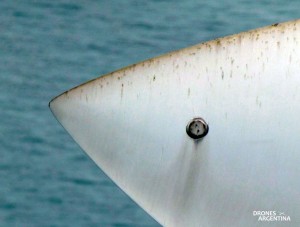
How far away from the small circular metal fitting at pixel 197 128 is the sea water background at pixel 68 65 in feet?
4.55

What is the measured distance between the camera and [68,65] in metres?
4.78

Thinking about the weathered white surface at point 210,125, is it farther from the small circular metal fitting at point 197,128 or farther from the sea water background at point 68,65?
the sea water background at point 68,65

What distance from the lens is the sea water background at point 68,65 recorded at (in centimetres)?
400

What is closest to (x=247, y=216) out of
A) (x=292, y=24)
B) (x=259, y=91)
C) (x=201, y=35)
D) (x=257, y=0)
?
(x=259, y=91)

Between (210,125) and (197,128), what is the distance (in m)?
0.03

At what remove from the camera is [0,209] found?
397 cm

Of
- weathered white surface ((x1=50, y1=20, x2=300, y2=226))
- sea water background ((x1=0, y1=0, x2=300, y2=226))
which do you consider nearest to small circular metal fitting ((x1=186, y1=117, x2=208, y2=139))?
weathered white surface ((x1=50, y1=20, x2=300, y2=226))

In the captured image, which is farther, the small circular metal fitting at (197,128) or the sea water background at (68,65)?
the sea water background at (68,65)

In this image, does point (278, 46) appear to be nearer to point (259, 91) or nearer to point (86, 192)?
point (259, 91)

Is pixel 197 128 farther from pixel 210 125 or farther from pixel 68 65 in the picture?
pixel 68 65

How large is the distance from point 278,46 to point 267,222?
391 mm

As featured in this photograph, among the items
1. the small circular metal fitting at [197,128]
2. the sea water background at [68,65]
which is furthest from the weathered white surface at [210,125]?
the sea water background at [68,65]

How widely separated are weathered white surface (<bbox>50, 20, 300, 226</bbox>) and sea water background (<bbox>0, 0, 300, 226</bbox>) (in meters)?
1.31

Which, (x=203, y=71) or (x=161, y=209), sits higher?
(x=203, y=71)
